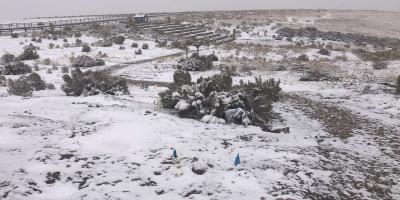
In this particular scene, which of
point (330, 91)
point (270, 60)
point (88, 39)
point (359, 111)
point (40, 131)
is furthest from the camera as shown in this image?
point (88, 39)

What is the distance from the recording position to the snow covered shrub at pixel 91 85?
12.6 m

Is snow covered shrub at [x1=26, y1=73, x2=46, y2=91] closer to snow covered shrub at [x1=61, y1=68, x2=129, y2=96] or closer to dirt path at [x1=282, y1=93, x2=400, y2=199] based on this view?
snow covered shrub at [x1=61, y1=68, x2=129, y2=96]

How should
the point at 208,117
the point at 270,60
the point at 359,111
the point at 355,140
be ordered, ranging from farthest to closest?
the point at 270,60, the point at 359,111, the point at 208,117, the point at 355,140

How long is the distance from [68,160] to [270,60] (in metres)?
17.4

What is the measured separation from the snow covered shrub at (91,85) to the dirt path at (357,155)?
5786 millimetres

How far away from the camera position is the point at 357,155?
818 cm

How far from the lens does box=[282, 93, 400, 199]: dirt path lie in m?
6.73

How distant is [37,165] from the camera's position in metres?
6.93

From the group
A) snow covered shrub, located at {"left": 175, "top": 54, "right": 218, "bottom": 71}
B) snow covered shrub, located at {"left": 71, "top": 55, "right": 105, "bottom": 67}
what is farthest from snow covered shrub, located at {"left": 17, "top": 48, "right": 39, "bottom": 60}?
snow covered shrub, located at {"left": 175, "top": 54, "right": 218, "bottom": 71}

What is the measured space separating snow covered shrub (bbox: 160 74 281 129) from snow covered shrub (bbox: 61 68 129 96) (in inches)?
108

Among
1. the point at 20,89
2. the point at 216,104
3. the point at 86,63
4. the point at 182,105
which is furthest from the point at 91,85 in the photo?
the point at 86,63

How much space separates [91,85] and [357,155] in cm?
827

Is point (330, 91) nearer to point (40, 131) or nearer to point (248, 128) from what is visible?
point (248, 128)

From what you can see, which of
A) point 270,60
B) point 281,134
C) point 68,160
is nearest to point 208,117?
point 281,134
